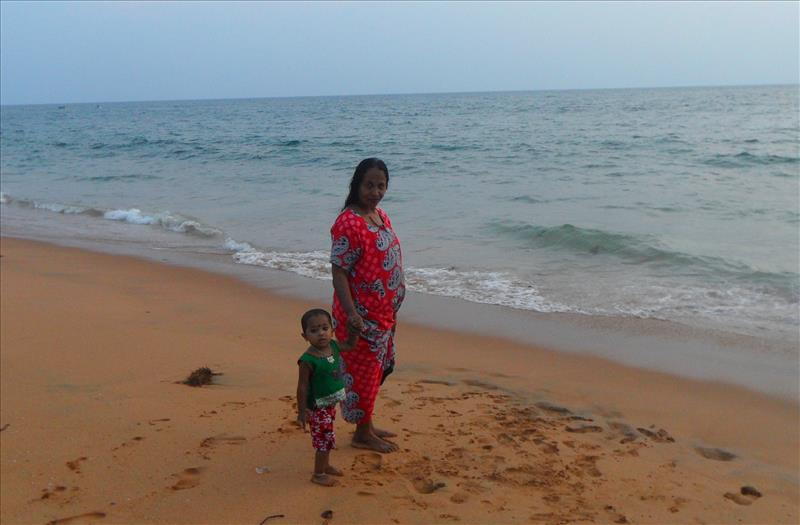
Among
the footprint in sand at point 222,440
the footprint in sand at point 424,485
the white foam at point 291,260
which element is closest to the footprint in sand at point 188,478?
the footprint in sand at point 222,440

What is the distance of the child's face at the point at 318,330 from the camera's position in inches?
118

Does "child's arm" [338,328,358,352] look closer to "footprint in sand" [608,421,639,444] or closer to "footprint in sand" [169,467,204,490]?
"footprint in sand" [169,467,204,490]

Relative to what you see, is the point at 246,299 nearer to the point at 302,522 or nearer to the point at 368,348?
the point at 368,348

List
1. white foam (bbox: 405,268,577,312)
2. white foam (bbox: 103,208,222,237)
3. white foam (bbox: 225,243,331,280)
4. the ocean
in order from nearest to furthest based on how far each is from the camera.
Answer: white foam (bbox: 405,268,577,312)
the ocean
white foam (bbox: 225,243,331,280)
white foam (bbox: 103,208,222,237)

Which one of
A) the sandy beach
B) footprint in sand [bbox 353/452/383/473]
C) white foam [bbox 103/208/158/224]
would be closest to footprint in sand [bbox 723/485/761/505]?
the sandy beach

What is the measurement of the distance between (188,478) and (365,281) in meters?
1.25

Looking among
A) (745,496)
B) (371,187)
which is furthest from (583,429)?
(371,187)

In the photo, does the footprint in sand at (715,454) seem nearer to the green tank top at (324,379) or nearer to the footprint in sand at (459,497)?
the footprint in sand at (459,497)

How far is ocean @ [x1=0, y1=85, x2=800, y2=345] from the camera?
7.50 m

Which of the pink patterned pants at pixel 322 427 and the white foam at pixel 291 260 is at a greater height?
the pink patterned pants at pixel 322 427

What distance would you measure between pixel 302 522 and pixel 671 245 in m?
7.63

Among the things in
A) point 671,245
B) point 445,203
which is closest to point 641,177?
point 445,203

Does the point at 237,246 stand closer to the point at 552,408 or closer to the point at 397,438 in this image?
the point at 552,408

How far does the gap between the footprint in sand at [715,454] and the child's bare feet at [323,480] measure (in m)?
2.10
